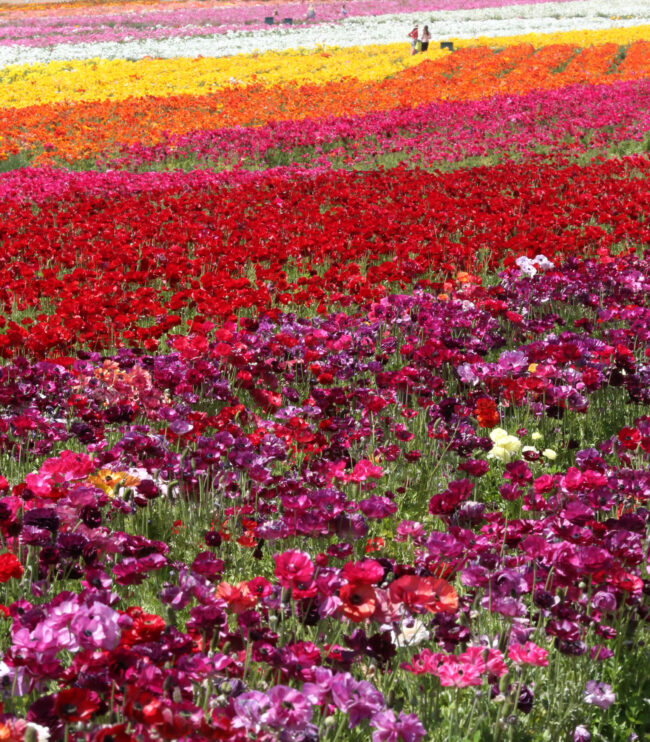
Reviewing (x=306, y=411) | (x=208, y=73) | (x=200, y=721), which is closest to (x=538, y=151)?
(x=306, y=411)

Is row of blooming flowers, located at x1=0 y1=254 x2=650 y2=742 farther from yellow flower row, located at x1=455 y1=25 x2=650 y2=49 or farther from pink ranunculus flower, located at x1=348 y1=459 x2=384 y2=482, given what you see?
yellow flower row, located at x1=455 y1=25 x2=650 y2=49

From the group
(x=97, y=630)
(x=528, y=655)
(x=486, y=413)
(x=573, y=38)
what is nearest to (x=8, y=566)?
(x=97, y=630)

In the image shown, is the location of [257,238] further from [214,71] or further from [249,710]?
Result: [214,71]

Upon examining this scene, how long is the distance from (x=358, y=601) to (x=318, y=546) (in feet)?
4.82

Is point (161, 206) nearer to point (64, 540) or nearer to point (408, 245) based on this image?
point (408, 245)

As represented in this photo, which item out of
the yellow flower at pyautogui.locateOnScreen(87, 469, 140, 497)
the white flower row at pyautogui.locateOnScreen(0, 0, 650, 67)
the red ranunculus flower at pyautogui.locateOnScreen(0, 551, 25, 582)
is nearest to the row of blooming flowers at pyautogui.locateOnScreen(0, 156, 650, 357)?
the yellow flower at pyautogui.locateOnScreen(87, 469, 140, 497)

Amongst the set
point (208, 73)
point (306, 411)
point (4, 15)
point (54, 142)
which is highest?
point (4, 15)

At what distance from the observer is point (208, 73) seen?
100 ft

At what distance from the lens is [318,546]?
3.65 meters

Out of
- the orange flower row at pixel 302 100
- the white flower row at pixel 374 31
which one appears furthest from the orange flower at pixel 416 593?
the white flower row at pixel 374 31

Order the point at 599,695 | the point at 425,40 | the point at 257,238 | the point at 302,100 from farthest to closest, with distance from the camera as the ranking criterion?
the point at 425,40, the point at 302,100, the point at 257,238, the point at 599,695

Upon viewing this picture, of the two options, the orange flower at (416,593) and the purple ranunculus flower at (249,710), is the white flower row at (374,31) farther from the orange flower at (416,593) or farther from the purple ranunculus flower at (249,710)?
the purple ranunculus flower at (249,710)

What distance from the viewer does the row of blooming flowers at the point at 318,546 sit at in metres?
2.05

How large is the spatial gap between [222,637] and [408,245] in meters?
5.84
